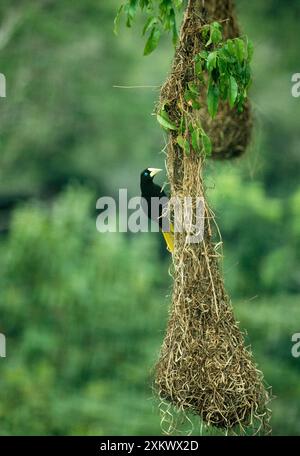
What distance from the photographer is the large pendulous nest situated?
13.9 ft

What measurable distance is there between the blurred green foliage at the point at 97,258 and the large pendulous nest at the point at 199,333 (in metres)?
1.94

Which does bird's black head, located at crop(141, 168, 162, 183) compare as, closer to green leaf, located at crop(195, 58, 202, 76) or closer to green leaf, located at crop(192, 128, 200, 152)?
green leaf, located at crop(192, 128, 200, 152)

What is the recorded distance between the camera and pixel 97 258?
875 centimetres

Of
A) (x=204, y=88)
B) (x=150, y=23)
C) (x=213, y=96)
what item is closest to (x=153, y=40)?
(x=150, y=23)

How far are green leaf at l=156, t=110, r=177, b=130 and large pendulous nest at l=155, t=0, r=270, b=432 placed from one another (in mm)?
84

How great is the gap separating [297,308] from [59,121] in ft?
14.4

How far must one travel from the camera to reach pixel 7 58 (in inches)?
399

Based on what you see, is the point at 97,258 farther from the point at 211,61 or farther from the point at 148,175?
the point at 211,61

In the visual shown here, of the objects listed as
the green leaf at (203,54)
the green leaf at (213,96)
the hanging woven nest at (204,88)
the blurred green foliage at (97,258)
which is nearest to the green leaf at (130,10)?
the hanging woven nest at (204,88)

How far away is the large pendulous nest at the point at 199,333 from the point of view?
4234mm

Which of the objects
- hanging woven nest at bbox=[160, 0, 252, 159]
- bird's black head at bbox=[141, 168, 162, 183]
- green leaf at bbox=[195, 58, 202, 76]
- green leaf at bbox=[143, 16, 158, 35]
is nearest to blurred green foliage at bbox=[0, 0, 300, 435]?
hanging woven nest at bbox=[160, 0, 252, 159]

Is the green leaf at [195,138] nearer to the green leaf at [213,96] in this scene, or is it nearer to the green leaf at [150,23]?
the green leaf at [213,96]

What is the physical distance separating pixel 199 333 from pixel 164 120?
990 millimetres
